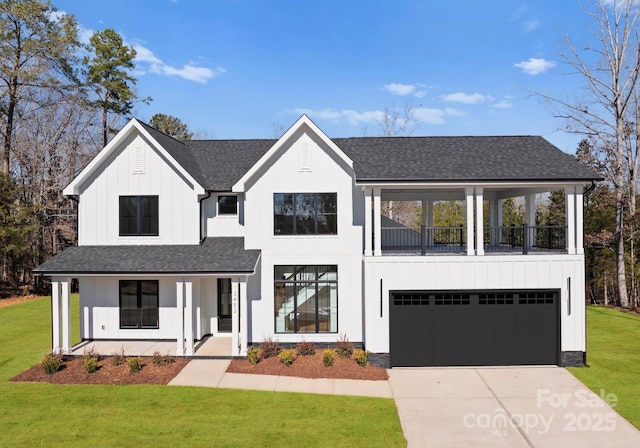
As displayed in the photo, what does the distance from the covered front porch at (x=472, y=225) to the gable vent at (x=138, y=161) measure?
864 centimetres

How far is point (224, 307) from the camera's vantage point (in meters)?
16.1

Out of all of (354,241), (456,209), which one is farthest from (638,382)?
(456,209)

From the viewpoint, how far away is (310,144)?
1488 centimetres

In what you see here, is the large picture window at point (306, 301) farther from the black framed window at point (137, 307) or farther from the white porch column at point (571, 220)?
the white porch column at point (571, 220)

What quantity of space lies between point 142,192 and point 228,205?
3251 millimetres

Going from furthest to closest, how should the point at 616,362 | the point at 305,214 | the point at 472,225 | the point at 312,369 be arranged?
the point at 305,214, the point at 472,225, the point at 616,362, the point at 312,369

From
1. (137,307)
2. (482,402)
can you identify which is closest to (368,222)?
(482,402)

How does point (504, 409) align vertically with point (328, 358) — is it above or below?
below

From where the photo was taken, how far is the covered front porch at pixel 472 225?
13.3 metres

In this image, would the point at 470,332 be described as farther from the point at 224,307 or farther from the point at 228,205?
the point at 228,205

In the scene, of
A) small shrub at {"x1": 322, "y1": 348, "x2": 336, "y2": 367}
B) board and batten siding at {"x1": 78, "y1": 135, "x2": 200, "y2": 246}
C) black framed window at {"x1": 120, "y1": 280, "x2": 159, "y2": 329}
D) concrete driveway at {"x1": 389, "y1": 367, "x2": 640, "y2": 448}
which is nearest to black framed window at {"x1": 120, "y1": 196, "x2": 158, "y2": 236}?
board and batten siding at {"x1": 78, "y1": 135, "x2": 200, "y2": 246}

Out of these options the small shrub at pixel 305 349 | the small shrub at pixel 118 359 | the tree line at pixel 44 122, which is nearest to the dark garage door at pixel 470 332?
the small shrub at pixel 305 349

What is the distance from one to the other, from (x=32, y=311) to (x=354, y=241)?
18.7m

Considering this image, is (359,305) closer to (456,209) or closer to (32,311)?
(32,311)
